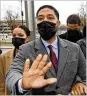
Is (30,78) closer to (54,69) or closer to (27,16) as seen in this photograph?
(54,69)

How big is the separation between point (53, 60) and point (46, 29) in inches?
14.5

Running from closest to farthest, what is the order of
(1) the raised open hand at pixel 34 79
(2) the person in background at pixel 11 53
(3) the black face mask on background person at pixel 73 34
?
(1) the raised open hand at pixel 34 79 → (2) the person in background at pixel 11 53 → (3) the black face mask on background person at pixel 73 34

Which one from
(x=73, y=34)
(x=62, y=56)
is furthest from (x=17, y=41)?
(x=62, y=56)

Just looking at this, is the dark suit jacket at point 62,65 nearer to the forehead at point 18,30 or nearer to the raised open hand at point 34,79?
the raised open hand at point 34,79

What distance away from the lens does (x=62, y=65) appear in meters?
2.28

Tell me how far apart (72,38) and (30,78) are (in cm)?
245

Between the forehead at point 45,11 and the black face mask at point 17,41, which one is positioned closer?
the forehead at point 45,11

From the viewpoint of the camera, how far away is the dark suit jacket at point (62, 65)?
2.23 m

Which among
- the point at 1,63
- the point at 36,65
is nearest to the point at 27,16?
the point at 1,63

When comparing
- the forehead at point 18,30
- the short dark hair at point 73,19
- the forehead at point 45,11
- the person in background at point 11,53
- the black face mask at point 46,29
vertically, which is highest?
the forehead at point 45,11

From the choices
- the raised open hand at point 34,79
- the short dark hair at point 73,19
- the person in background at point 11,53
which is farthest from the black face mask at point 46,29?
the short dark hair at point 73,19

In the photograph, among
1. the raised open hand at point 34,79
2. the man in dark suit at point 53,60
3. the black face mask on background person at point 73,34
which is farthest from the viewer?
the black face mask on background person at point 73,34

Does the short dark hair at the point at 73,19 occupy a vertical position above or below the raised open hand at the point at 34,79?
above

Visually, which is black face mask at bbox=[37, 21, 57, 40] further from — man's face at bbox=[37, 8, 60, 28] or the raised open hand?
the raised open hand
